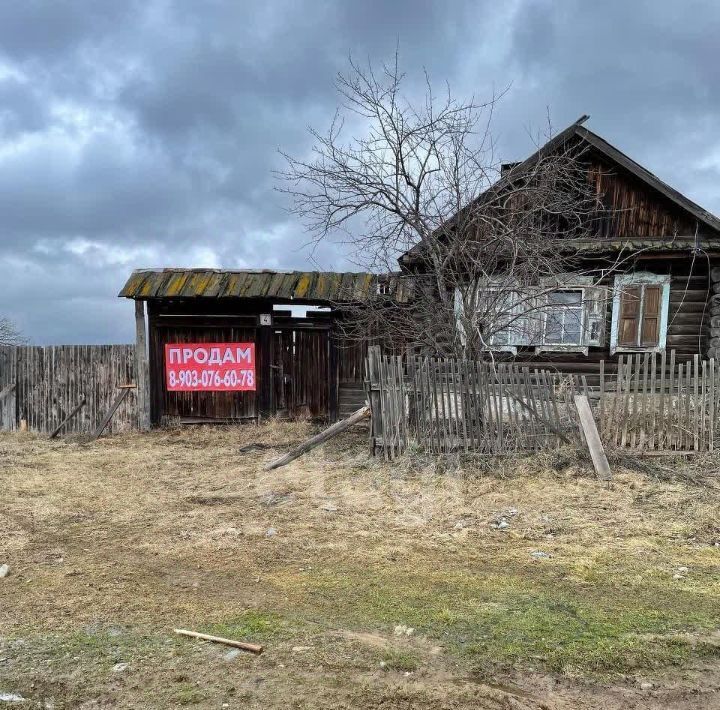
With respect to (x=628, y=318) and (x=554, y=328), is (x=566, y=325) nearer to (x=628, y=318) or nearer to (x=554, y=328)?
(x=554, y=328)

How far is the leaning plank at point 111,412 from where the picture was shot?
11914 mm

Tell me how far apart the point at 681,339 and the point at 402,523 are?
9.60 metres

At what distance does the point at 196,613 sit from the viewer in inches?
150

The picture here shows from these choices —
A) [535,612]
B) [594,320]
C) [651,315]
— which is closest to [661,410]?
[535,612]

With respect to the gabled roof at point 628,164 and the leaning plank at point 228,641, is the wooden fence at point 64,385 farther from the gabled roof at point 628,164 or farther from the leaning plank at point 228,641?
the leaning plank at point 228,641

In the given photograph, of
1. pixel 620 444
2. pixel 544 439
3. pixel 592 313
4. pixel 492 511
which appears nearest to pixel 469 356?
pixel 544 439

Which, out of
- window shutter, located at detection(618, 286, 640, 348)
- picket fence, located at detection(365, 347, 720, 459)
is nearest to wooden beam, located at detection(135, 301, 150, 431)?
picket fence, located at detection(365, 347, 720, 459)

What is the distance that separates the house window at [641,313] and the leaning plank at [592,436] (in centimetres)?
563

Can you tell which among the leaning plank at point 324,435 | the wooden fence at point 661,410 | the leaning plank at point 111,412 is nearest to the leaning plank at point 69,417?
the leaning plank at point 111,412

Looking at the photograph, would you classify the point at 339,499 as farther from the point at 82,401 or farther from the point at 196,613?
the point at 82,401

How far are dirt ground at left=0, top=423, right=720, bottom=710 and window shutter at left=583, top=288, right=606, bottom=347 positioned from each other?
529 centimetres

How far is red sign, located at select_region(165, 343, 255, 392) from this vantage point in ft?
41.1

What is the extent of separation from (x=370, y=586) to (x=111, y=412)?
931cm

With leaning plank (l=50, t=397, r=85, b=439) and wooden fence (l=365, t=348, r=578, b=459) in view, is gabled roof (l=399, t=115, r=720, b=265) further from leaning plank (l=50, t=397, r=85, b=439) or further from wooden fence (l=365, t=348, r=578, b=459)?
leaning plank (l=50, t=397, r=85, b=439)
